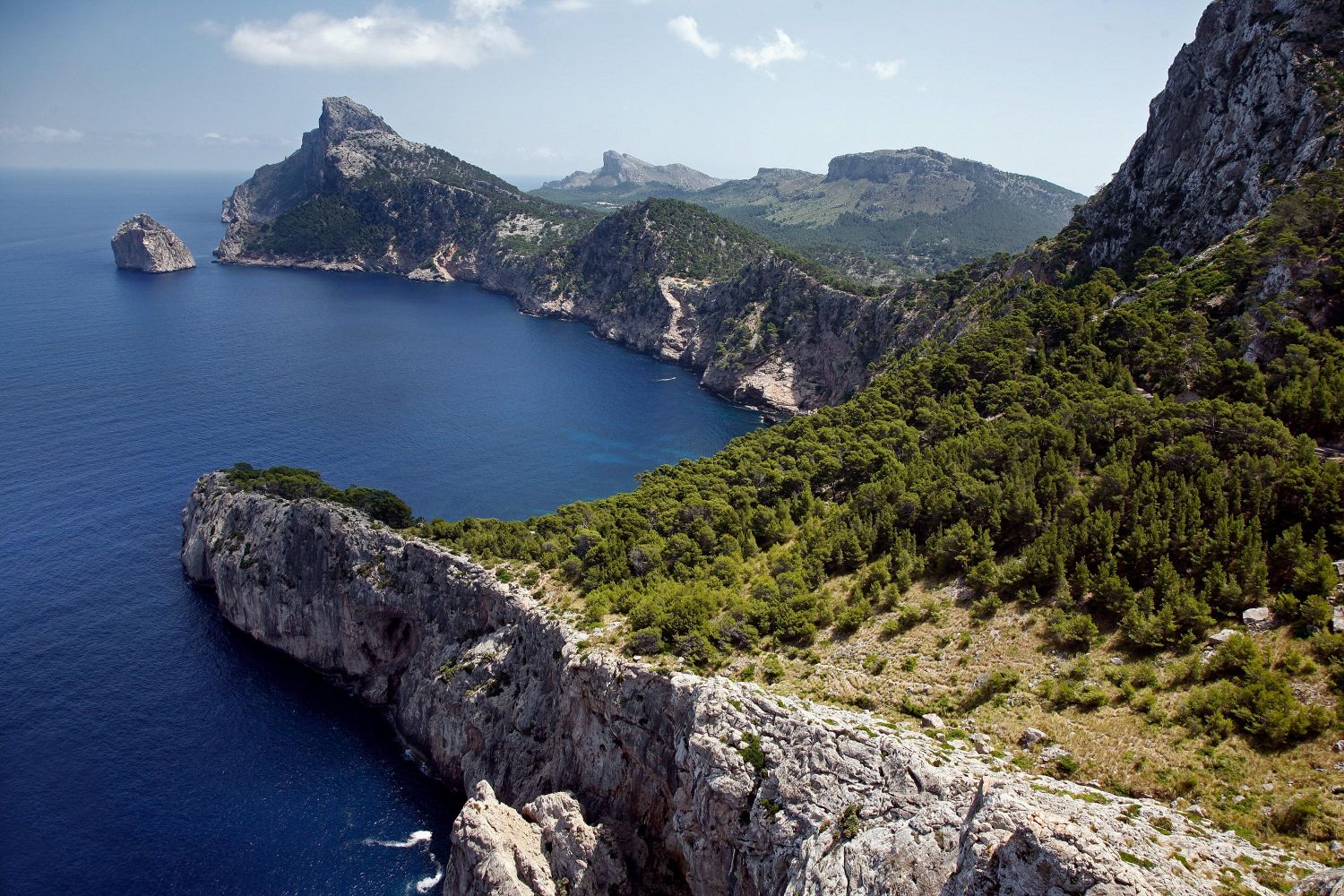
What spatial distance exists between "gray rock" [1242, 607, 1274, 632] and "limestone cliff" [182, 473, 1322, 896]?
10.4m

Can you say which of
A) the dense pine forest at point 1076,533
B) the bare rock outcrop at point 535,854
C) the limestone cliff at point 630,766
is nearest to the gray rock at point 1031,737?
the dense pine forest at point 1076,533

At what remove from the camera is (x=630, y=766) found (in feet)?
128

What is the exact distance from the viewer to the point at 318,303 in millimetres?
188250

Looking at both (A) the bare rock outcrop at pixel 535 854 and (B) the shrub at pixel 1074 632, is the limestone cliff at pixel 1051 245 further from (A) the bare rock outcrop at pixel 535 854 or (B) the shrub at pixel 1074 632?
(A) the bare rock outcrop at pixel 535 854

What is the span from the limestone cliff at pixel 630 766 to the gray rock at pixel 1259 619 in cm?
1035

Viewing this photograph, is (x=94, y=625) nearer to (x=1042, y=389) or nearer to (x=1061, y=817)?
(x=1061, y=817)

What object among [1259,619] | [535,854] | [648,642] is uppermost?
[1259,619]

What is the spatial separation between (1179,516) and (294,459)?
311 feet

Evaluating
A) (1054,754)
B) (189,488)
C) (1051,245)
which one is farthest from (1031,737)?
(189,488)

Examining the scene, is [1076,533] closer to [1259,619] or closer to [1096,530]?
[1096,530]

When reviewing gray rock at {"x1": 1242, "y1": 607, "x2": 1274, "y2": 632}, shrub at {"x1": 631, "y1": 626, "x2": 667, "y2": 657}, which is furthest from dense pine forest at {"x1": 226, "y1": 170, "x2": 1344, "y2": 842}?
gray rock at {"x1": 1242, "y1": 607, "x2": 1274, "y2": 632}

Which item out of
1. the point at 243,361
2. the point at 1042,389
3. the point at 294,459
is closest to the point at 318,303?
the point at 243,361

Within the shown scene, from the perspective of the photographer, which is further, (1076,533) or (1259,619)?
(1076,533)

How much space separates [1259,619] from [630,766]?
2859 cm
